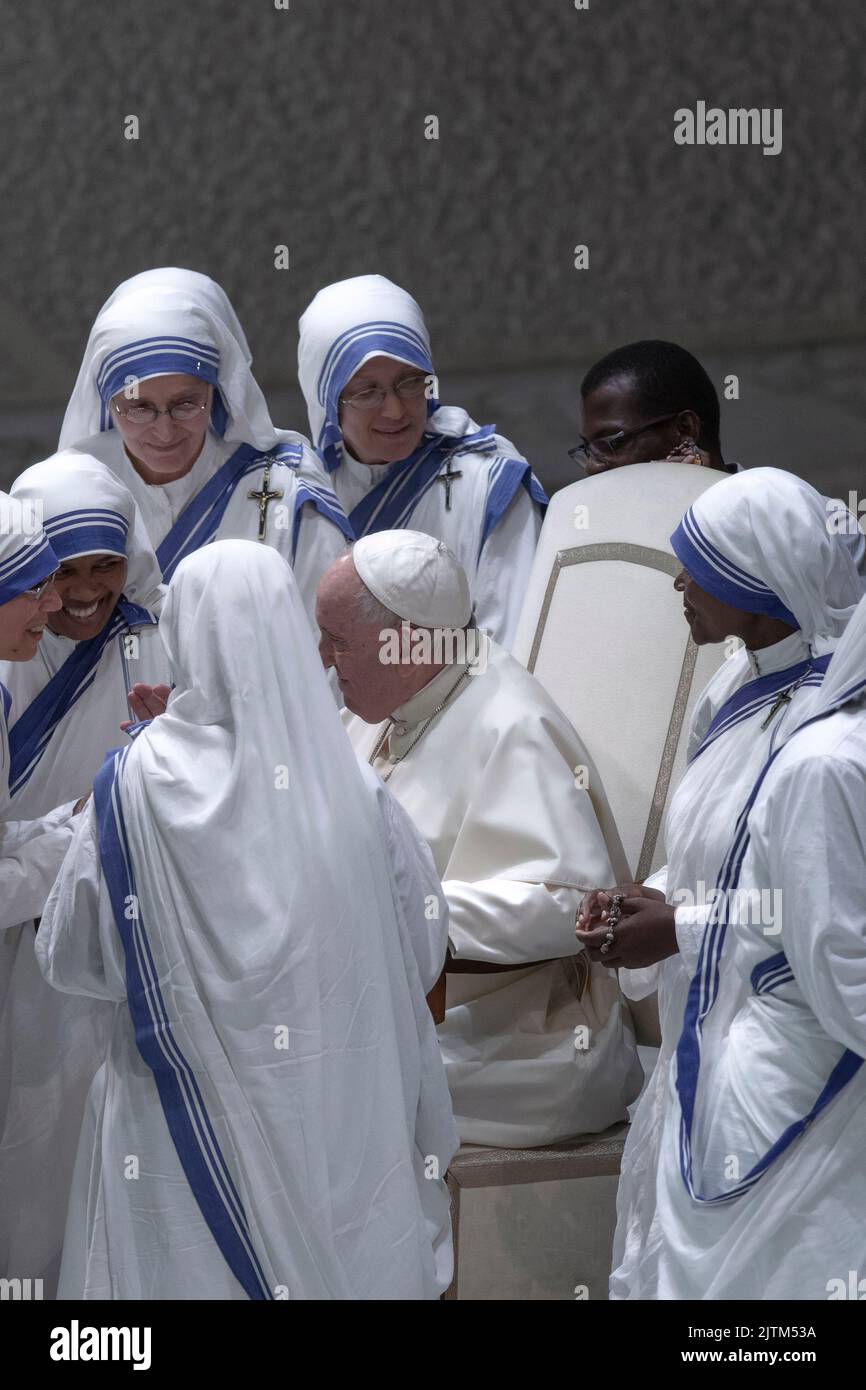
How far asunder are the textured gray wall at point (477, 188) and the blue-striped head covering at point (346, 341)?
6.39 ft

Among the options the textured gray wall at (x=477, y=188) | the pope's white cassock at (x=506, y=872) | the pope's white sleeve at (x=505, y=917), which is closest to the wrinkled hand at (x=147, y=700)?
the pope's white cassock at (x=506, y=872)

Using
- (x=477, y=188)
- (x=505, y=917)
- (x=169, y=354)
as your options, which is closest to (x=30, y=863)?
(x=505, y=917)

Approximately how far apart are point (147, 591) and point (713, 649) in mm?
1214

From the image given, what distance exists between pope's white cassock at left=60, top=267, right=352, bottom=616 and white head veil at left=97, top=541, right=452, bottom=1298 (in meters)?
1.34

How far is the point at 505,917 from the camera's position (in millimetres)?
3445

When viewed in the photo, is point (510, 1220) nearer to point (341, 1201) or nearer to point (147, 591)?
point (341, 1201)

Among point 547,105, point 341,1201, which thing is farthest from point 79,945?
point 547,105

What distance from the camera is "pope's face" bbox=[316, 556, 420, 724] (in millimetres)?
3537

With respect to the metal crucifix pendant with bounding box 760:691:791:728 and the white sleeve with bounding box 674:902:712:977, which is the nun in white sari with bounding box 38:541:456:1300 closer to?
the white sleeve with bounding box 674:902:712:977

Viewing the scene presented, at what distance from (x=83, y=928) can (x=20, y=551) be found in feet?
2.63

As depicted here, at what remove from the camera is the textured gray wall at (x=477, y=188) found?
6.23 metres

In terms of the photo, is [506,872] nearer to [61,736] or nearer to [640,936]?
[640,936]

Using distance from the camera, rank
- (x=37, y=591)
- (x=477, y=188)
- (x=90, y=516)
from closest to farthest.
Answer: (x=37, y=591), (x=90, y=516), (x=477, y=188)

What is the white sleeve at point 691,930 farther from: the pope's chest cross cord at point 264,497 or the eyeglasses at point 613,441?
the eyeglasses at point 613,441
